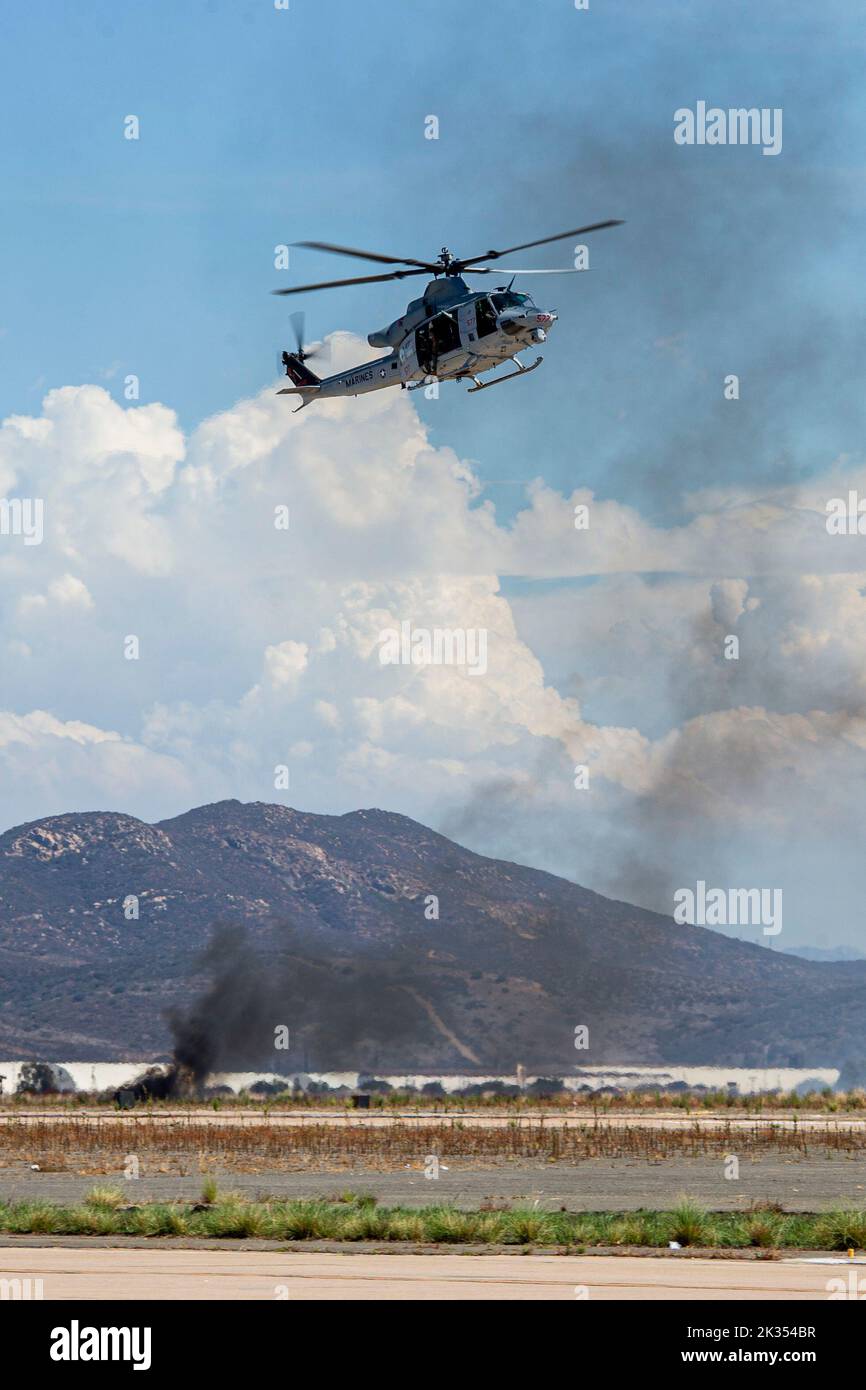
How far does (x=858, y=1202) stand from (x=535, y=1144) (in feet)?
66.9

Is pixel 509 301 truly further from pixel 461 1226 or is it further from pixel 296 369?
pixel 461 1226

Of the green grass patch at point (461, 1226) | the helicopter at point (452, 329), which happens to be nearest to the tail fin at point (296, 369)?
the helicopter at point (452, 329)

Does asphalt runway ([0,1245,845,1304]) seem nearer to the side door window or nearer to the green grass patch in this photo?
the green grass patch

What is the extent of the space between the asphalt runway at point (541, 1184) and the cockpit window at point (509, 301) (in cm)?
2274

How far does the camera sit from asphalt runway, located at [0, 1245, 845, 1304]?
80.2ft

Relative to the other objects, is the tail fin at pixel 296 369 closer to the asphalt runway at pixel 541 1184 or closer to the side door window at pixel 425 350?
the side door window at pixel 425 350

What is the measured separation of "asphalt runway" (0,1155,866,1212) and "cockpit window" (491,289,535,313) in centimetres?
2274

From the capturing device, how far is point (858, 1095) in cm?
10262

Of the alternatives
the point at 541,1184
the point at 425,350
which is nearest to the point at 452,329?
the point at 425,350

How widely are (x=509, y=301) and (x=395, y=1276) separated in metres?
29.3

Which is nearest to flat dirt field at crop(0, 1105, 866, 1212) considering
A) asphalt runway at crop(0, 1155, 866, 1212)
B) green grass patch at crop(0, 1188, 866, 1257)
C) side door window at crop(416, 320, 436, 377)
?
asphalt runway at crop(0, 1155, 866, 1212)

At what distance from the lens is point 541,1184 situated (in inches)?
1825

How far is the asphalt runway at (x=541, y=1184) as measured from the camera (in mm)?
41750
